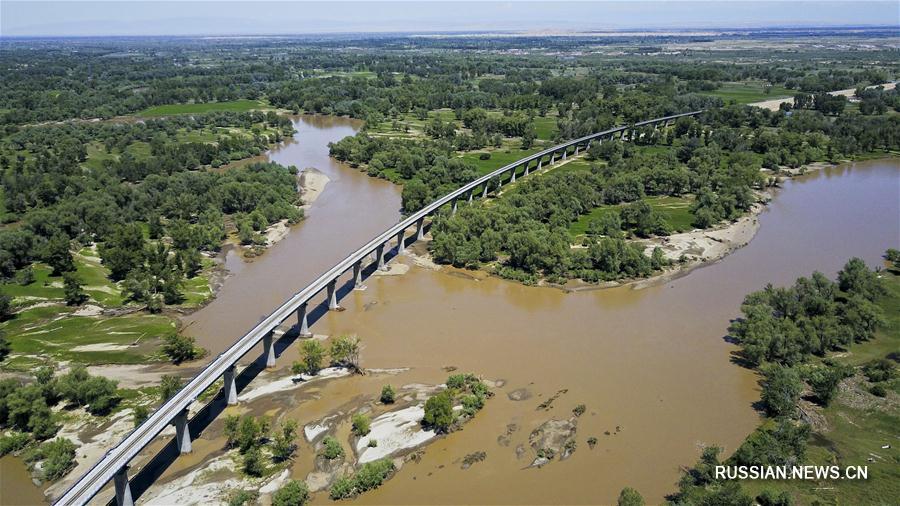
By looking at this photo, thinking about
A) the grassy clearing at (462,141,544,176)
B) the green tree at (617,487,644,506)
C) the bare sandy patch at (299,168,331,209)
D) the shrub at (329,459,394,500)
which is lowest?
the shrub at (329,459,394,500)

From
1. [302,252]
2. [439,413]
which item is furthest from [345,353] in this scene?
[302,252]

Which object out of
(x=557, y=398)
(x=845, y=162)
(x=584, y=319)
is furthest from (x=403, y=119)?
(x=557, y=398)

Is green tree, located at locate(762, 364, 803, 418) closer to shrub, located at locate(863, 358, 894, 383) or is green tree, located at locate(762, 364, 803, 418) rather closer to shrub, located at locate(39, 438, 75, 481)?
shrub, located at locate(863, 358, 894, 383)

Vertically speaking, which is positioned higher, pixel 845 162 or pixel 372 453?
pixel 845 162

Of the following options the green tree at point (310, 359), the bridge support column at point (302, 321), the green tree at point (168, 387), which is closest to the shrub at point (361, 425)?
the green tree at point (310, 359)

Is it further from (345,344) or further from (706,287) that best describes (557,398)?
(706,287)

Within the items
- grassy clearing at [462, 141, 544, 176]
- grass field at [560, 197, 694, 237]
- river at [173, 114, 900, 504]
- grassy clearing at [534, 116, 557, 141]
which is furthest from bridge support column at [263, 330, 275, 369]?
grassy clearing at [534, 116, 557, 141]
